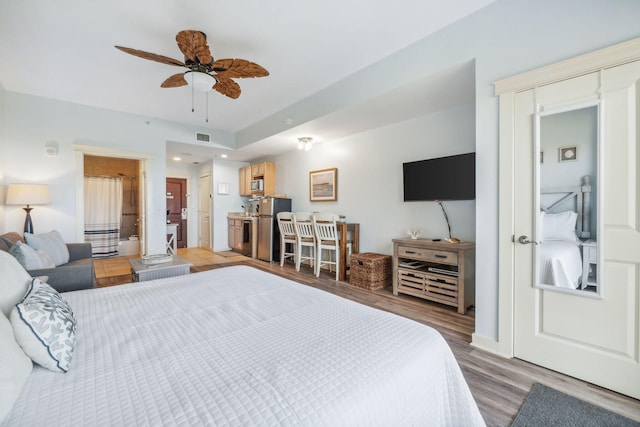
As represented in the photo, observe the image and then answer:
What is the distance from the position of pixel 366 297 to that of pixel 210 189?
4993 millimetres

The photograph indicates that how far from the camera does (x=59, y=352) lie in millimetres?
859

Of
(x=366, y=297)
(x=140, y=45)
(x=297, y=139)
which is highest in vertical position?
(x=140, y=45)

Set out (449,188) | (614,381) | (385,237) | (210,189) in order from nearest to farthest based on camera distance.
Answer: (614,381) → (449,188) → (385,237) → (210,189)

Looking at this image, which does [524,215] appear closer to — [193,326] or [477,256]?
[477,256]

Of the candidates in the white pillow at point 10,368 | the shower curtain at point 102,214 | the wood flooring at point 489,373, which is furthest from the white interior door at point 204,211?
the white pillow at point 10,368

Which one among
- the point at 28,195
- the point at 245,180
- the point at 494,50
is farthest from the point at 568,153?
the point at 245,180

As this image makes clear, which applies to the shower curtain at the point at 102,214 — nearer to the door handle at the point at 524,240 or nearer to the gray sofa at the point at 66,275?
the gray sofa at the point at 66,275

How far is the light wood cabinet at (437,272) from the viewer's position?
9.45 ft

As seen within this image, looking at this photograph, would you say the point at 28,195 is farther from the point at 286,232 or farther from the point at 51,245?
the point at 286,232

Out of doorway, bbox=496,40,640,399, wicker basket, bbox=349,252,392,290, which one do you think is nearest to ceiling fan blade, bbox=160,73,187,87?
doorway, bbox=496,40,640,399

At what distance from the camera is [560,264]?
1869mm

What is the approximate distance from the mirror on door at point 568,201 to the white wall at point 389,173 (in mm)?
1266

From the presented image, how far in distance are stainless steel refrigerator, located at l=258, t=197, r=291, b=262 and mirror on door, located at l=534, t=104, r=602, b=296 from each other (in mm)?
4281

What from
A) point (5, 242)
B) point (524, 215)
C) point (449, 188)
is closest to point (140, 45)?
point (5, 242)
